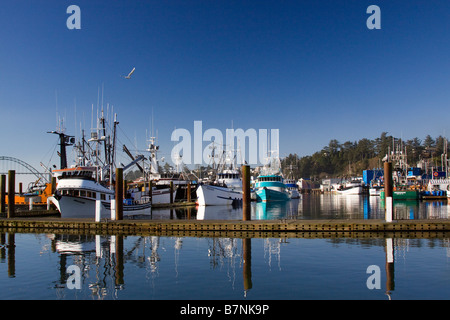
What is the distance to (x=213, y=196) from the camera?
69.4m

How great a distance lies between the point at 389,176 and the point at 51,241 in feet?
79.9

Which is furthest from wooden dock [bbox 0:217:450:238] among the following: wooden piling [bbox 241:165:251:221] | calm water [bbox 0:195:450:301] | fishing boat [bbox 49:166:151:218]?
fishing boat [bbox 49:166:151:218]

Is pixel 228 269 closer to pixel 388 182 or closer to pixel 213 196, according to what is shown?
pixel 388 182

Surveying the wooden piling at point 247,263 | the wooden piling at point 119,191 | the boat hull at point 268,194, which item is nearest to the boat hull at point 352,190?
the boat hull at point 268,194

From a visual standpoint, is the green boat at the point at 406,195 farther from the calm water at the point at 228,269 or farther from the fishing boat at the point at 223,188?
the calm water at the point at 228,269

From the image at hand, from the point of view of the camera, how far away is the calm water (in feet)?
42.9

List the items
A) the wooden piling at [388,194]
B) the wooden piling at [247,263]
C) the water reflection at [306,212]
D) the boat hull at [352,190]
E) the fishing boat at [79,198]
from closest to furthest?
1. the wooden piling at [247,263]
2. the wooden piling at [388,194]
3. the fishing boat at [79,198]
4. the water reflection at [306,212]
5. the boat hull at [352,190]

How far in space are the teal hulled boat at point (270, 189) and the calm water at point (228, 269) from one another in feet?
188

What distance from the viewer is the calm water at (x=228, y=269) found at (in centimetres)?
1306

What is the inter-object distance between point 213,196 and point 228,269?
173 ft

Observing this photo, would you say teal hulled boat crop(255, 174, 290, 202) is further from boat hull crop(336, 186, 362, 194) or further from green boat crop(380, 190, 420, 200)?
boat hull crop(336, 186, 362, 194)

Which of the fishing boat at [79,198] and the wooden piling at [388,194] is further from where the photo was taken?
the fishing boat at [79,198]
